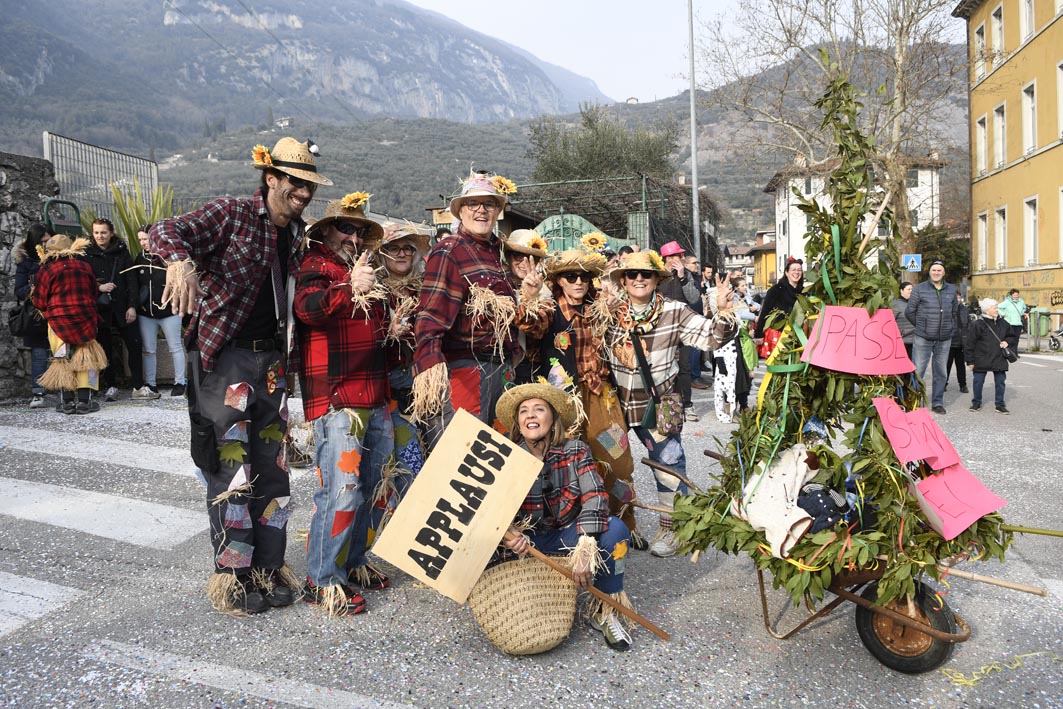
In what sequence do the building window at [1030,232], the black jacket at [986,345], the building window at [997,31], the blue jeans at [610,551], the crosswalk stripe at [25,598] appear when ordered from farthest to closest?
the building window at [997,31] → the building window at [1030,232] → the black jacket at [986,345] → the crosswalk stripe at [25,598] → the blue jeans at [610,551]

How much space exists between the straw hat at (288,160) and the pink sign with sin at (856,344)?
2.37 metres

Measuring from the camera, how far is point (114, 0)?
600 ft

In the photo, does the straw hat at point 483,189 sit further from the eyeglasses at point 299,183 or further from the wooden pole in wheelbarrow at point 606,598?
the wooden pole in wheelbarrow at point 606,598

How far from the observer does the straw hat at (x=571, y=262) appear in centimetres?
433

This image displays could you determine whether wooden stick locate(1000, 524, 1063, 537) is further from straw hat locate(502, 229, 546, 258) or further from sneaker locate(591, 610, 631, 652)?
straw hat locate(502, 229, 546, 258)

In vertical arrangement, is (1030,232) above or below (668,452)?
above

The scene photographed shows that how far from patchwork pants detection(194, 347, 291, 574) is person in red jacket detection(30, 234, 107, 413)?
505 centimetres

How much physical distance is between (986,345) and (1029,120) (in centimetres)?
2166

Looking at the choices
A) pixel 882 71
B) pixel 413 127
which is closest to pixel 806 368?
pixel 882 71

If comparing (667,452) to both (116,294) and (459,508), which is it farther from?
(116,294)

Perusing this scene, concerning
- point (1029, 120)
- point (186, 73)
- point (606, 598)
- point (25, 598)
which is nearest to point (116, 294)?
point (25, 598)

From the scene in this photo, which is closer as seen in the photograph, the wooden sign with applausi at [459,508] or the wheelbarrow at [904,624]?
the wheelbarrow at [904,624]

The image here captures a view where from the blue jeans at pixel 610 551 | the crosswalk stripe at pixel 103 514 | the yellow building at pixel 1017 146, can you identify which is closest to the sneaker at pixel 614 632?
the blue jeans at pixel 610 551

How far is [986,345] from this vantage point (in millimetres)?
9148
